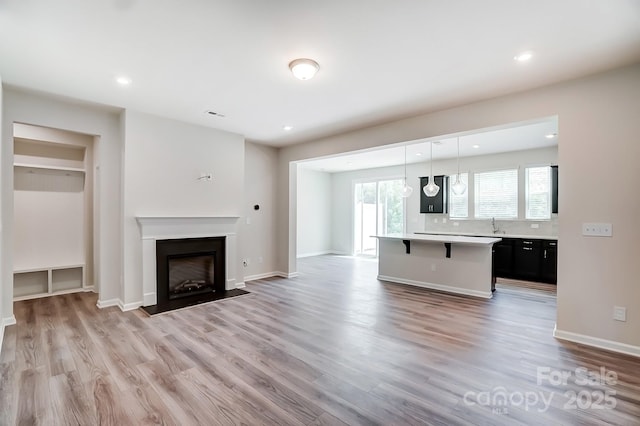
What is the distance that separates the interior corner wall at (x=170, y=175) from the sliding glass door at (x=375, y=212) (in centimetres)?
505

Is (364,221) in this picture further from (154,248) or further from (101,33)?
(101,33)

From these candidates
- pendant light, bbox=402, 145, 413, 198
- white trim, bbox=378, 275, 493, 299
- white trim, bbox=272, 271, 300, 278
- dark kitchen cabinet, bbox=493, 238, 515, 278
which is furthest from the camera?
dark kitchen cabinet, bbox=493, 238, 515, 278

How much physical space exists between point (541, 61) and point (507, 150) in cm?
438

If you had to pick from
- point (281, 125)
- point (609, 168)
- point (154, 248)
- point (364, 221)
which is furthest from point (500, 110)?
point (364, 221)

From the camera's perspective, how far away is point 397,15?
7.10 ft

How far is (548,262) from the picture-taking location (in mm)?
5969

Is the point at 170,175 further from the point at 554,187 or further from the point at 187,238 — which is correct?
the point at 554,187

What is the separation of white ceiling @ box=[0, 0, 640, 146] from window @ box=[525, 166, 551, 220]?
13.2ft

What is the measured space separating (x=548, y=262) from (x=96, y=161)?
8.25m

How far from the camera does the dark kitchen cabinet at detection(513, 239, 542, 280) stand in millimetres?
6102

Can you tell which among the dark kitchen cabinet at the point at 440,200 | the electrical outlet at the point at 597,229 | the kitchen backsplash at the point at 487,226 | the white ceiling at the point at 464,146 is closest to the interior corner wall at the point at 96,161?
the white ceiling at the point at 464,146

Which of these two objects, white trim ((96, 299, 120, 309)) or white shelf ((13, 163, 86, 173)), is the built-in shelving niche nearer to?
white shelf ((13, 163, 86, 173))

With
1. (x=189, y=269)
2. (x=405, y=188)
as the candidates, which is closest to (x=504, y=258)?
(x=405, y=188)

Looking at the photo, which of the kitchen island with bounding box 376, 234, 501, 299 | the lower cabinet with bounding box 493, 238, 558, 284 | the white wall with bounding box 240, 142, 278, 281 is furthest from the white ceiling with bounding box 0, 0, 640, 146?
the lower cabinet with bounding box 493, 238, 558, 284
